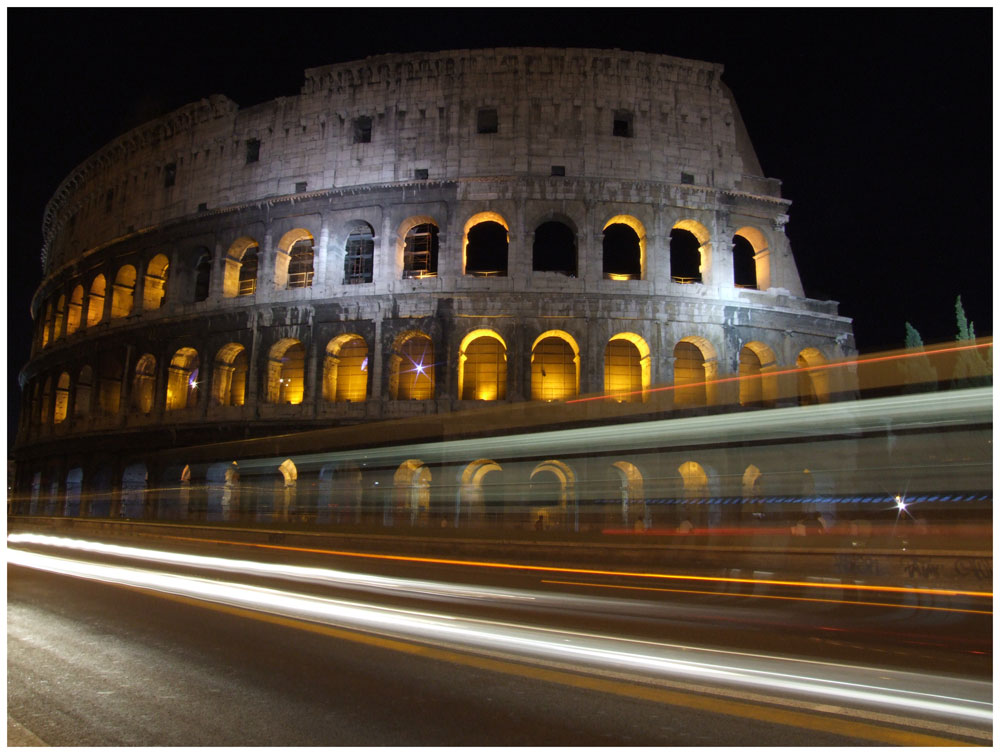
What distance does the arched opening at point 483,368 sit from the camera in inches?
871

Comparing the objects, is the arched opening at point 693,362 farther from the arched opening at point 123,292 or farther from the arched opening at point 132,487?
the arched opening at point 123,292

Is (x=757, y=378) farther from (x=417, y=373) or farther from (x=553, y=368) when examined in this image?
(x=417, y=373)

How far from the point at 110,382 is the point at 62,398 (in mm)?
5757

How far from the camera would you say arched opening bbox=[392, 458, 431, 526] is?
51.8 ft

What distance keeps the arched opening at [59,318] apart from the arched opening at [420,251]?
1861 centimetres

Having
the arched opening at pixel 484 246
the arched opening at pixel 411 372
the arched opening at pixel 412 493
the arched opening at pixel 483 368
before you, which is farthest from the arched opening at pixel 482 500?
the arched opening at pixel 484 246

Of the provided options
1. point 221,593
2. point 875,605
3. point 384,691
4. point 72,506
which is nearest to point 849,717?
point 384,691

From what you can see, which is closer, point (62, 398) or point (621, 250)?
point (62, 398)

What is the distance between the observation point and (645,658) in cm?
470

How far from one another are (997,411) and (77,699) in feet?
22.7

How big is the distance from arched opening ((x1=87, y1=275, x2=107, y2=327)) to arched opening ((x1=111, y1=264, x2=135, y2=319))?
6.24 feet

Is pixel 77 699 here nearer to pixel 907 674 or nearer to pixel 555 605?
pixel 555 605

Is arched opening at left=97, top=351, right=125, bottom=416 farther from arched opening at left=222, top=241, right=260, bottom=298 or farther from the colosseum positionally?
arched opening at left=222, top=241, right=260, bottom=298

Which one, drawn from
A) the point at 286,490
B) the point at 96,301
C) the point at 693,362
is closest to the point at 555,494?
the point at 286,490
